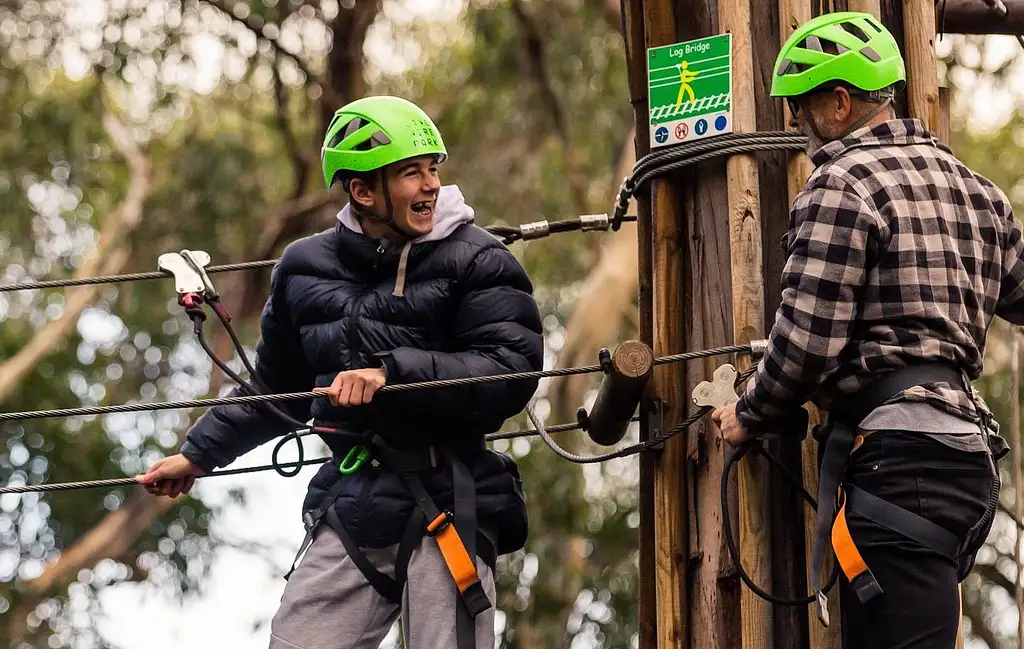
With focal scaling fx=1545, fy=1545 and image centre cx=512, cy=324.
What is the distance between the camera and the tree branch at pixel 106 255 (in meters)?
12.9

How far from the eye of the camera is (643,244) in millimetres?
3979

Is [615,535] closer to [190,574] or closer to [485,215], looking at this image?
[485,215]

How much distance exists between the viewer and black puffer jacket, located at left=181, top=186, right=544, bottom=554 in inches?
141

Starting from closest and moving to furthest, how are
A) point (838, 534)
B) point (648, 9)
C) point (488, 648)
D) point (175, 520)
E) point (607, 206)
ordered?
point (838, 534), point (488, 648), point (648, 9), point (607, 206), point (175, 520)

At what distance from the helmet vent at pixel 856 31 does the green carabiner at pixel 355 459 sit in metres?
1.46

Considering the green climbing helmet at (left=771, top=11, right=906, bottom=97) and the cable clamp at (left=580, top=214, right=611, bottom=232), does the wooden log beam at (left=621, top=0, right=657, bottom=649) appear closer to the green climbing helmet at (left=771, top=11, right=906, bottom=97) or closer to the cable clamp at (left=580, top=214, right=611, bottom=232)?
the cable clamp at (left=580, top=214, right=611, bottom=232)

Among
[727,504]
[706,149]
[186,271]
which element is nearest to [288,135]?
[186,271]

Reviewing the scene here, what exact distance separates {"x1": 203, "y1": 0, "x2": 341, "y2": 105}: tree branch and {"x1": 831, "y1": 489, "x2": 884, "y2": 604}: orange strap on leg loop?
352 inches

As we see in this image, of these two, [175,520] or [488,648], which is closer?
[488,648]

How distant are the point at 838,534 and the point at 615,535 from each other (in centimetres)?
868

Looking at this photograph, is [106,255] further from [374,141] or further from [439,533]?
[439,533]

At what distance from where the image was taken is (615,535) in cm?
1178

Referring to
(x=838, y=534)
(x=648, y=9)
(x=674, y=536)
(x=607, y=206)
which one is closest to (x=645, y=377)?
(x=674, y=536)

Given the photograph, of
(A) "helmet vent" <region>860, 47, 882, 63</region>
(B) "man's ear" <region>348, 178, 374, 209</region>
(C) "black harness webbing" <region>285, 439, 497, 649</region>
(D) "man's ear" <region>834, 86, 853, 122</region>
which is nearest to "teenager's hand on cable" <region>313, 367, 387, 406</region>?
(C) "black harness webbing" <region>285, 439, 497, 649</region>
